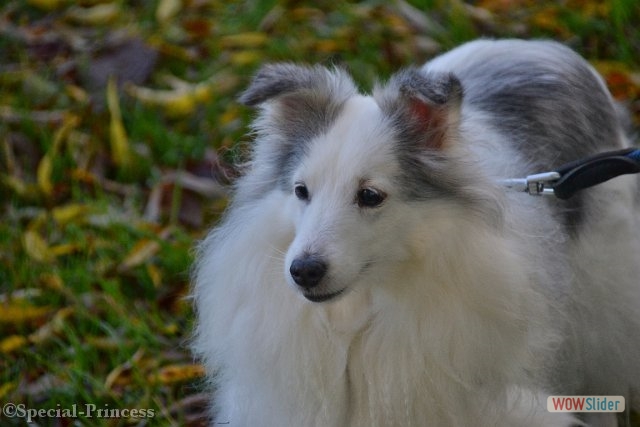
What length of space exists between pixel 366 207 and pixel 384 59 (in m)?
3.01

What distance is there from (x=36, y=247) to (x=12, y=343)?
63cm

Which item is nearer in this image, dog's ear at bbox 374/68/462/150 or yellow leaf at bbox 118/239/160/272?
dog's ear at bbox 374/68/462/150

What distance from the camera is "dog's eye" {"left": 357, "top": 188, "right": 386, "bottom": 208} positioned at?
7.71ft

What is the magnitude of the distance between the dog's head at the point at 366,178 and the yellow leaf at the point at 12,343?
1.63 metres

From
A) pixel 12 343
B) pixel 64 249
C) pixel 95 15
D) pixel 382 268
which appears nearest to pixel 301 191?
pixel 382 268

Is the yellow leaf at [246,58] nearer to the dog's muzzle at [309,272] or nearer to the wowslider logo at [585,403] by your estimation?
the wowslider logo at [585,403]

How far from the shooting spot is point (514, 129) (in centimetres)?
299

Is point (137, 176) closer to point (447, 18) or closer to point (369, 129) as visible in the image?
point (447, 18)

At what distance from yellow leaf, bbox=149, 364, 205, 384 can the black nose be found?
133 cm

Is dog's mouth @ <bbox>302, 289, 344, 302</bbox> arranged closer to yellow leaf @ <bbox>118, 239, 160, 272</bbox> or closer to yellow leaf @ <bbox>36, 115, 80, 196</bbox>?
yellow leaf @ <bbox>118, 239, 160, 272</bbox>

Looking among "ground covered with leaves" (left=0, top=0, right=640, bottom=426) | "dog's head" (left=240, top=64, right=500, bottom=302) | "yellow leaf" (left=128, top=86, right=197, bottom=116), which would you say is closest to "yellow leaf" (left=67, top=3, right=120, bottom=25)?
"ground covered with leaves" (left=0, top=0, right=640, bottom=426)

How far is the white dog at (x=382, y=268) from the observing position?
2365 millimetres

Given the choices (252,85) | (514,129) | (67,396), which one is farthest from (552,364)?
(67,396)

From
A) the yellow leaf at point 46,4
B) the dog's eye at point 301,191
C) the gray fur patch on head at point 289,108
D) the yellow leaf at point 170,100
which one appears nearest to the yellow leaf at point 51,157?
the yellow leaf at point 170,100
